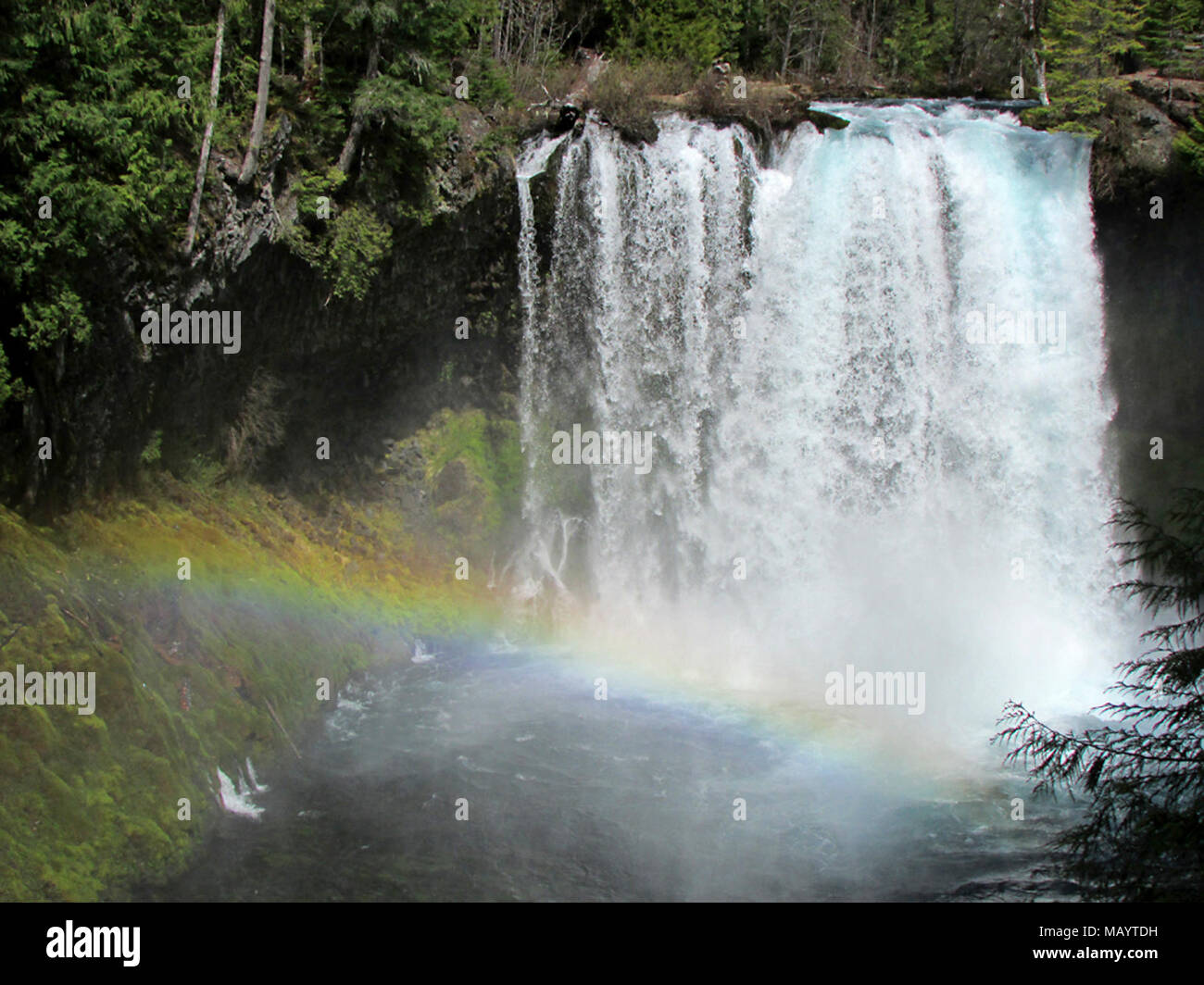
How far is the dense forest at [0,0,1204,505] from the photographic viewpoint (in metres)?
13.4

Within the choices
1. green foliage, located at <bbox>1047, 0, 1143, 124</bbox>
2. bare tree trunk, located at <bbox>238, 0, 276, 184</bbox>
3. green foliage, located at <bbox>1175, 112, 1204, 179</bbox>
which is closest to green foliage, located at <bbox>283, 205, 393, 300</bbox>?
bare tree trunk, located at <bbox>238, 0, 276, 184</bbox>

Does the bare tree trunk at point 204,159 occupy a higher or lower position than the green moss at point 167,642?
higher

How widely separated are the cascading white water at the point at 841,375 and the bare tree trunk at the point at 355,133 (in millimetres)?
3262

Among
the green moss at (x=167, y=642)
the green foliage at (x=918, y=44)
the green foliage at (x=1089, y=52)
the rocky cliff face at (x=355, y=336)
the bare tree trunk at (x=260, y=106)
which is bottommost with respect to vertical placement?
the green moss at (x=167, y=642)

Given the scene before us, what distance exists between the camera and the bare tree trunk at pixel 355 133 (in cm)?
1809

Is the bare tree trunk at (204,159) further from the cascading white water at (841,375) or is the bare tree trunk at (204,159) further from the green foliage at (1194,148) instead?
Answer: the green foliage at (1194,148)

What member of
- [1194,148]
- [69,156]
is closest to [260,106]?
[69,156]

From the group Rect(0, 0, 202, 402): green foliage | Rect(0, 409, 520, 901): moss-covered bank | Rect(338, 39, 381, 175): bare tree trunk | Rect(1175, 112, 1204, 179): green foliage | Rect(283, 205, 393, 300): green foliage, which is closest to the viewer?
Rect(0, 409, 520, 901): moss-covered bank

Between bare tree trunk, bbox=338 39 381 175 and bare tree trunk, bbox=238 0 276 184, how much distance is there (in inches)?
57.8

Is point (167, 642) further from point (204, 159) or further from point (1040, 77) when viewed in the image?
point (1040, 77)

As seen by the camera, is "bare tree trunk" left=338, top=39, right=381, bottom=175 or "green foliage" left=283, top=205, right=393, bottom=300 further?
"green foliage" left=283, top=205, right=393, bottom=300

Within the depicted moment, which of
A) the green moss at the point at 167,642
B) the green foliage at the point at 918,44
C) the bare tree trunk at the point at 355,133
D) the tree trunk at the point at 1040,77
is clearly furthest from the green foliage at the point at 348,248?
the green foliage at the point at 918,44

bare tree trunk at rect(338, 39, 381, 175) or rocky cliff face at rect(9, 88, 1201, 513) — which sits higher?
bare tree trunk at rect(338, 39, 381, 175)

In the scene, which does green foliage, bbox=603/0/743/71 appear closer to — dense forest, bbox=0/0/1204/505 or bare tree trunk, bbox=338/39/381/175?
dense forest, bbox=0/0/1204/505
